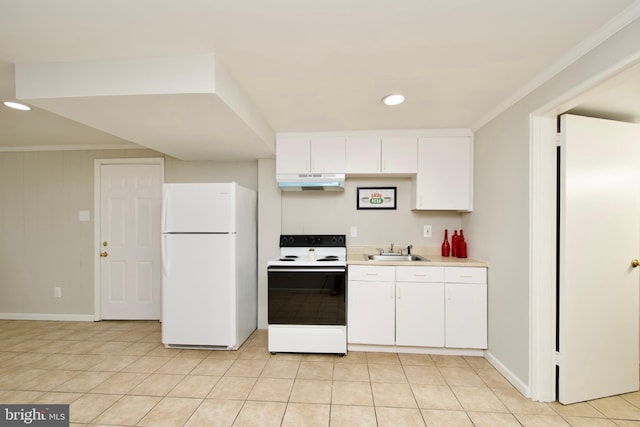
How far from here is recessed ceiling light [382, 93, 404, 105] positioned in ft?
7.09

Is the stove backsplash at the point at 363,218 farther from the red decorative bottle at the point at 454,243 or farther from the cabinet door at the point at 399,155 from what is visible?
the cabinet door at the point at 399,155

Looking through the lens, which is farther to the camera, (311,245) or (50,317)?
(50,317)

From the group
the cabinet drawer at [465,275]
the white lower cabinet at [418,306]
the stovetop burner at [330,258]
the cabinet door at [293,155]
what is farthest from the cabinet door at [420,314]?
the cabinet door at [293,155]

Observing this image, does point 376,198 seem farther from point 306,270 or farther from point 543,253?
point 543,253

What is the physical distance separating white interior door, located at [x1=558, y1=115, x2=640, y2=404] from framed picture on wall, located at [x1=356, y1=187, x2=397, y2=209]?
158cm

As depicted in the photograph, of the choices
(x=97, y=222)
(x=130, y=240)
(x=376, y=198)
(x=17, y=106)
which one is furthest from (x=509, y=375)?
(x=97, y=222)

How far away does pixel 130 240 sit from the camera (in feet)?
11.8

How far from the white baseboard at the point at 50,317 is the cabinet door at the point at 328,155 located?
11.0ft

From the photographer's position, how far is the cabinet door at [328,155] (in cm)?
300

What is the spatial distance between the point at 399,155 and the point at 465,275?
4.27ft

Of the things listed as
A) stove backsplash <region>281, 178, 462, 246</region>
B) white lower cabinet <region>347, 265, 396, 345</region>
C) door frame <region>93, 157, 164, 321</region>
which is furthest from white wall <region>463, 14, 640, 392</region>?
door frame <region>93, 157, 164, 321</region>

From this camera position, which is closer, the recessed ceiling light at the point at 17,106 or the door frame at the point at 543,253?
the door frame at the point at 543,253

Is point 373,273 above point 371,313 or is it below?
above

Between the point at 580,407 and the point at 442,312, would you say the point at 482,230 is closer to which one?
the point at 442,312
